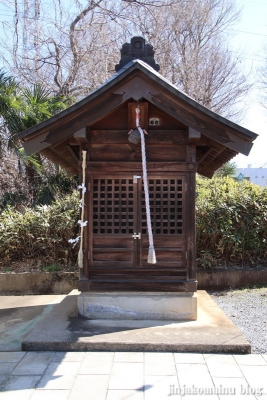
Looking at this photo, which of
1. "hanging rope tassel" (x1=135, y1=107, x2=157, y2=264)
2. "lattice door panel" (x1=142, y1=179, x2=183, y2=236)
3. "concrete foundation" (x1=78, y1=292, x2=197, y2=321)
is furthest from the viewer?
"lattice door panel" (x1=142, y1=179, x2=183, y2=236)

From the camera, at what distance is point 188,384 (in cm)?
342

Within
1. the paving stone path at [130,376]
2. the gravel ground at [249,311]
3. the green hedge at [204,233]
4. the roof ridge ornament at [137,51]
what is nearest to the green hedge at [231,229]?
the green hedge at [204,233]

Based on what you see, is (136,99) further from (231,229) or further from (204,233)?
(231,229)

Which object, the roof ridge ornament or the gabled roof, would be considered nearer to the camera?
the gabled roof

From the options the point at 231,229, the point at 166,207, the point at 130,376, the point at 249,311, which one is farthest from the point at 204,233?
the point at 130,376

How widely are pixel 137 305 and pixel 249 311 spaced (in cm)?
210

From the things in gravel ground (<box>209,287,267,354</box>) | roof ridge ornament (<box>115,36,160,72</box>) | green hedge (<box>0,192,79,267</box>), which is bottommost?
gravel ground (<box>209,287,267,354</box>)

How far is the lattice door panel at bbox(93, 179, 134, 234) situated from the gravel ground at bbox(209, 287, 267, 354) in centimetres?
206

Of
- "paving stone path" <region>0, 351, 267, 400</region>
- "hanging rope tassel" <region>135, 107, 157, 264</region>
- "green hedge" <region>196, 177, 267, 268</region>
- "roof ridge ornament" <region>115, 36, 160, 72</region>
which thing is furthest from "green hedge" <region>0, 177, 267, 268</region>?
"paving stone path" <region>0, 351, 267, 400</region>

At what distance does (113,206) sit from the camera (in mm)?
5086

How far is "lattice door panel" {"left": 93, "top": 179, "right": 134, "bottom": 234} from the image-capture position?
509 cm

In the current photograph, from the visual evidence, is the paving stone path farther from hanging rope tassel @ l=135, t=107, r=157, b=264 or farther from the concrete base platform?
hanging rope tassel @ l=135, t=107, r=157, b=264

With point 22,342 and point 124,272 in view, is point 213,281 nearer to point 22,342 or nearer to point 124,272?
point 124,272

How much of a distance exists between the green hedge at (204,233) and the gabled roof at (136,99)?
3189 millimetres
